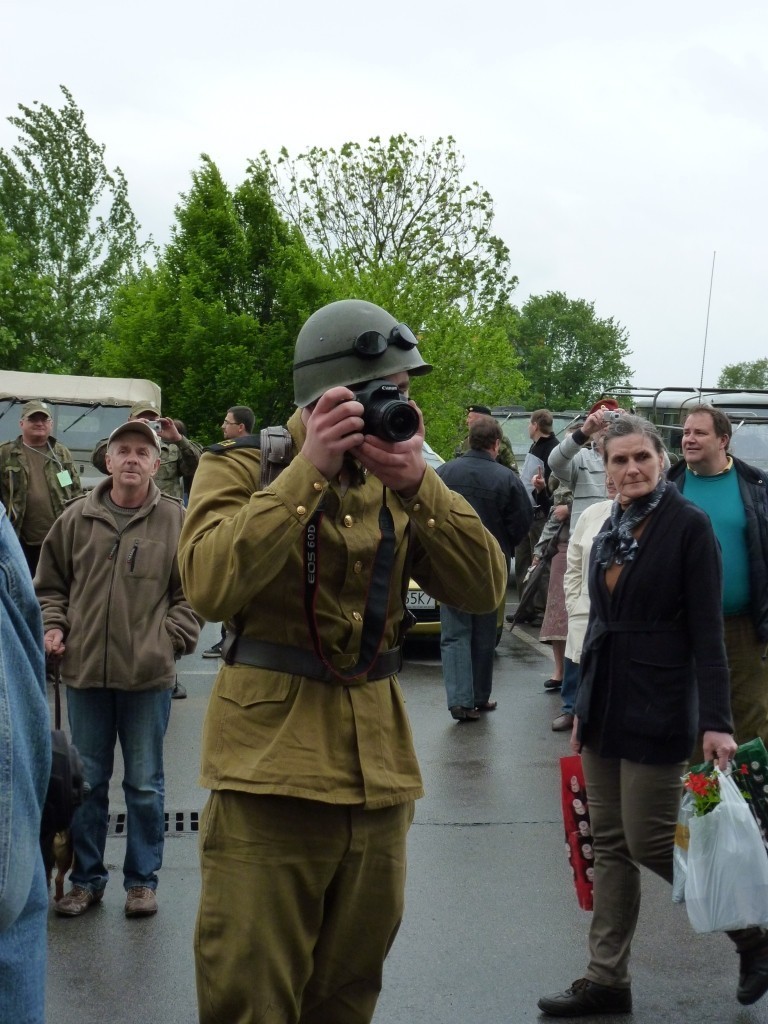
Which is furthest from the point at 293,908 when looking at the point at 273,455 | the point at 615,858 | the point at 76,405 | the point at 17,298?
the point at 17,298

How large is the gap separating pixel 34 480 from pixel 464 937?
6823 millimetres

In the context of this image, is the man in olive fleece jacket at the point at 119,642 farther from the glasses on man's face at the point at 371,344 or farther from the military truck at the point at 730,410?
the military truck at the point at 730,410

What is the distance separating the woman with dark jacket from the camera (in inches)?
169

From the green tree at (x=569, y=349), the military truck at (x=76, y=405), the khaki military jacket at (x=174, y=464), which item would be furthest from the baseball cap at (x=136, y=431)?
the green tree at (x=569, y=349)

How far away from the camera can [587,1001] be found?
14.4 feet

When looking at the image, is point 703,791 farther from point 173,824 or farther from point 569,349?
point 569,349

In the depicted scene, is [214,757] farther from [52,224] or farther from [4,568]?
[52,224]

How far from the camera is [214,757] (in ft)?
9.48

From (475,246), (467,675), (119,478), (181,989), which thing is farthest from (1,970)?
(475,246)

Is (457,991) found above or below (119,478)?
below

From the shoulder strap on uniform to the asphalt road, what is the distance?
225cm

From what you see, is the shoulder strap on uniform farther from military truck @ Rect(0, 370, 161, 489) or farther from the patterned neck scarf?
military truck @ Rect(0, 370, 161, 489)

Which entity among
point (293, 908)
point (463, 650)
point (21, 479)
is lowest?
point (463, 650)

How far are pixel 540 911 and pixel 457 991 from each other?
954mm
